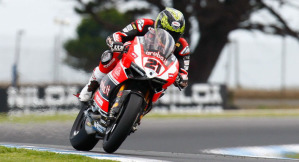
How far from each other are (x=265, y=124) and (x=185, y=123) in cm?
167

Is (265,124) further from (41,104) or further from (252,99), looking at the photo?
(252,99)

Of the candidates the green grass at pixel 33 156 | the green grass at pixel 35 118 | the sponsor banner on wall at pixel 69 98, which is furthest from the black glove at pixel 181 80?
the sponsor banner on wall at pixel 69 98

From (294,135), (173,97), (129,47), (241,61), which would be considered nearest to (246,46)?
(241,61)

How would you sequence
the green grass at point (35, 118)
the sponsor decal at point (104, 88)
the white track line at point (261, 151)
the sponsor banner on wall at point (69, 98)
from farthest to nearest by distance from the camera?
the sponsor banner on wall at point (69, 98)
the green grass at point (35, 118)
the white track line at point (261, 151)
the sponsor decal at point (104, 88)

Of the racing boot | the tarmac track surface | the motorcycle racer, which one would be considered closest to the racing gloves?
the motorcycle racer

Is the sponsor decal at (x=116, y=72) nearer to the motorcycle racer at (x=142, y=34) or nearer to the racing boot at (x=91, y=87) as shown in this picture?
the motorcycle racer at (x=142, y=34)

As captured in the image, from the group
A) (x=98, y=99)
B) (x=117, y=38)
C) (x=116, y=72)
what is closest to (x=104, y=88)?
(x=98, y=99)

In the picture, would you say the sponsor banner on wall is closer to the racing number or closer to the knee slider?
the knee slider

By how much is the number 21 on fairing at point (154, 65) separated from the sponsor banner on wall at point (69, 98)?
867 cm

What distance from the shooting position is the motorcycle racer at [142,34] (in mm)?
7355

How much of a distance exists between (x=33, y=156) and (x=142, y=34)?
1.75 metres

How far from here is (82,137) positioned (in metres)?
7.97

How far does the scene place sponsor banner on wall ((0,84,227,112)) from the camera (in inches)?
615

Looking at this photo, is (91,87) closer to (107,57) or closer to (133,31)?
(107,57)
